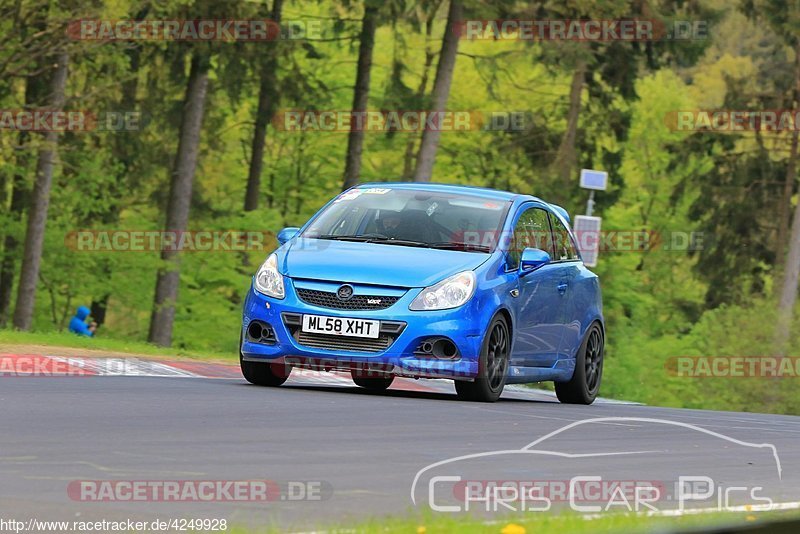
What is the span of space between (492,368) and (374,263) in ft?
4.41

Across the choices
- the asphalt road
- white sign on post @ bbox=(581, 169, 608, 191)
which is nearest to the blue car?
the asphalt road

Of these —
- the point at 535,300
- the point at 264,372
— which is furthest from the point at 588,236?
the point at 264,372

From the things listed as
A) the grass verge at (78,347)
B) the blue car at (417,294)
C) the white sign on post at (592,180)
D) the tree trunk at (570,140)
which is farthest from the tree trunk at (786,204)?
the blue car at (417,294)

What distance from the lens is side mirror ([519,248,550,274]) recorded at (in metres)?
14.6

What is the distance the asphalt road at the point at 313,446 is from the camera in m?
7.59

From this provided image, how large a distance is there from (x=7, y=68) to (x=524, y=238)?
18878 millimetres

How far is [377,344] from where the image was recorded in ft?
44.2

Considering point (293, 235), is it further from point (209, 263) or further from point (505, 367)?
point (209, 263)

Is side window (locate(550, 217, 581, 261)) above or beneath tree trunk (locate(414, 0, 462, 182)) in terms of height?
beneath

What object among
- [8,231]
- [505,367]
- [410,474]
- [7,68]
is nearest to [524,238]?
[505,367]

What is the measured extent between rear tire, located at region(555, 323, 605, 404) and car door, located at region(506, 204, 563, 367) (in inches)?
30.8

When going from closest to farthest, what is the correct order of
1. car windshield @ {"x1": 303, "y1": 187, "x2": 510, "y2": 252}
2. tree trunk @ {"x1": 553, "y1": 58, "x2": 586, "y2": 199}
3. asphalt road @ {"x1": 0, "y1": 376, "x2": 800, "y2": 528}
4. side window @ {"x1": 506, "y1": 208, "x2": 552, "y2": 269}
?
asphalt road @ {"x1": 0, "y1": 376, "x2": 800, "y2": 528} → car windshield @ {"x1": 303, "y1": 187, "x2": 510, "y2": 252} → side window @ {"x1": 506, "y1": 208, "x2": 552, "y2": 269} → tree trunk @ {"x1": 553, "y1": 58, "x2": 586, "y2": 199}

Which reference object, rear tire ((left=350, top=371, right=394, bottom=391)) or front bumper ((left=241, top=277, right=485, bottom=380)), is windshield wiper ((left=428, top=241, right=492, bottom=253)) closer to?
front bumper ((left=241, top=277, right=485, bottom=380))

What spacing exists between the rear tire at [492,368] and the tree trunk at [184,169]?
2449cm
